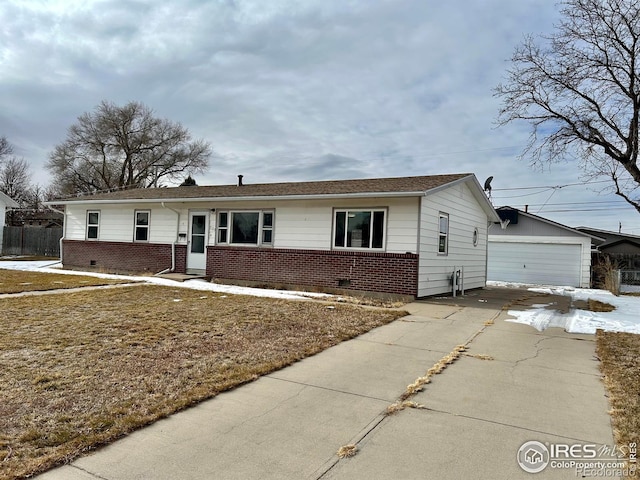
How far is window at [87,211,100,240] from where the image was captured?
17.3 m

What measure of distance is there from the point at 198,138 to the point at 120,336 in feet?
123

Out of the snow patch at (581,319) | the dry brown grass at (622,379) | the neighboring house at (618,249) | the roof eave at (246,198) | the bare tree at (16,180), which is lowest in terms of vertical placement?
the snow patch at (581,319)

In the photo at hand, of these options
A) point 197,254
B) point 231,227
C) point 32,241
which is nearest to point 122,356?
point 231,227

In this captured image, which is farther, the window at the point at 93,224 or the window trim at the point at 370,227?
the window at the point at 93,224

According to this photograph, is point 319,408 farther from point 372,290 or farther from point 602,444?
point 372,290

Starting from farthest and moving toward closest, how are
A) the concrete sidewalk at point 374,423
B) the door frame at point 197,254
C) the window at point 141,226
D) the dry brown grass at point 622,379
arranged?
the window at point 141,226
the door frame at point 197,254
the dry brown grass at point 622,379
the concrete sidewalk at point 374,423

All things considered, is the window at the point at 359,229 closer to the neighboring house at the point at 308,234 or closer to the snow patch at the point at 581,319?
the neighboring house at the point at 308,234

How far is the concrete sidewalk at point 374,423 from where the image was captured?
2701 millimetres

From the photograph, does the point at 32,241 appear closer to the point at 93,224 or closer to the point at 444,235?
the point at 93,224

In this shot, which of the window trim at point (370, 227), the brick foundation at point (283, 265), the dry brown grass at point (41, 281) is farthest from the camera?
the window trim at point (370, 227)

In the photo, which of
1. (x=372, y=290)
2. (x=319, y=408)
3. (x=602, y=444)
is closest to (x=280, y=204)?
(x=372, y=290)

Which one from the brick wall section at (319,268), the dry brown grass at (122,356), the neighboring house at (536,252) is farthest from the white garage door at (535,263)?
the dry brown grass at (122,356)

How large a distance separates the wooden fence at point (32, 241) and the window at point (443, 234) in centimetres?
2265

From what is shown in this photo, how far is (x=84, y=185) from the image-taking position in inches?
1474
